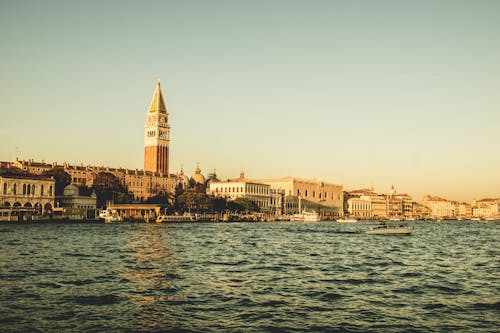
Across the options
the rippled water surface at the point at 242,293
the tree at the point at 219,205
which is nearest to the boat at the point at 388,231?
the rippled water surface at the point at 242,293

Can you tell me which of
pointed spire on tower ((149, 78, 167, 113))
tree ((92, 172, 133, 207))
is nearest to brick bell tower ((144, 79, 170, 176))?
pointed spire on tower ((149, 78, 167, 113))

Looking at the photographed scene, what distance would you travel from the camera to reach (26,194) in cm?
9419

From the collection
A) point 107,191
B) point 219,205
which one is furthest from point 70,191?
point 219,205

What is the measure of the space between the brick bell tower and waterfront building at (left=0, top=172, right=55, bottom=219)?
54.2 m

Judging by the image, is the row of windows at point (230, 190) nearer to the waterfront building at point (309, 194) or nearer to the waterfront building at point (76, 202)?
the waterfront building at point (309, 194)

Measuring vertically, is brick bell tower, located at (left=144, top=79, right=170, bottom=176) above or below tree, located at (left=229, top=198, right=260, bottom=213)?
above

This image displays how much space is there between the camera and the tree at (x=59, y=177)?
107 meters

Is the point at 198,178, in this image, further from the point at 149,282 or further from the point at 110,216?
the point at 149,282

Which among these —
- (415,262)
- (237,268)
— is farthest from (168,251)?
(415,262)

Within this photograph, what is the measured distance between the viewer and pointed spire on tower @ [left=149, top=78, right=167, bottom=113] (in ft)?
516

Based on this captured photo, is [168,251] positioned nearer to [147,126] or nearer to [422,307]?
[422,307]

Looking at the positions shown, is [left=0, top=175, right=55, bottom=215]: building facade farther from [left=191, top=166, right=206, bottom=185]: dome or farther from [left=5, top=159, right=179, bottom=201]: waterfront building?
[left=191, top=166, right=206, bottom=185]: dome

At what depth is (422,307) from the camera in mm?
17812

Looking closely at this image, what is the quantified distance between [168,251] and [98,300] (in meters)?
17.8
